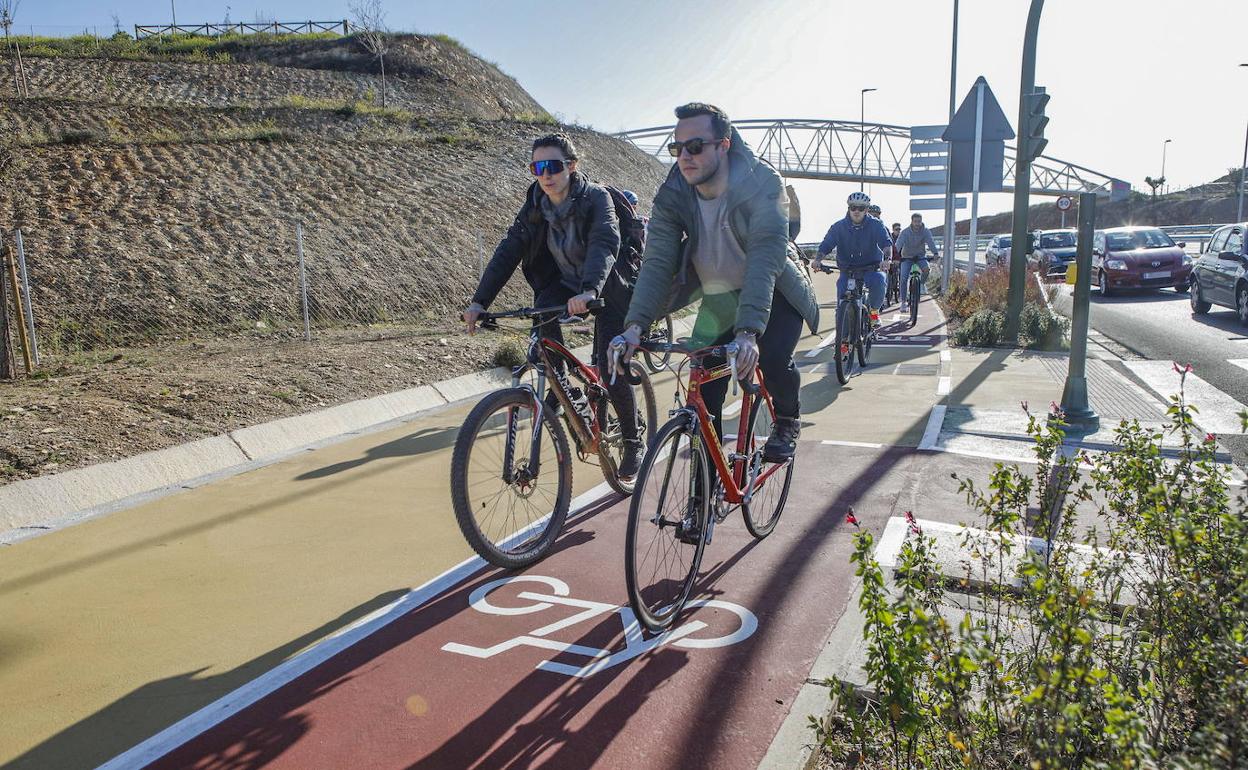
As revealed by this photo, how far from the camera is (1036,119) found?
9.65m

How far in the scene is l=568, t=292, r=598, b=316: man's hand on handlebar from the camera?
4453 mm

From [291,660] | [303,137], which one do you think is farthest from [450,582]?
[303,137]

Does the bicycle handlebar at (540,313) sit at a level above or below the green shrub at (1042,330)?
above

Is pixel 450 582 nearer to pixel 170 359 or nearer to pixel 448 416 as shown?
pixel 448 416

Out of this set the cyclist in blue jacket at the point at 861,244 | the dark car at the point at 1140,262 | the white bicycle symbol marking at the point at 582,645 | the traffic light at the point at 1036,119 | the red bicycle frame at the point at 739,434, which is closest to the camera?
the white bicycle symbol marking at the point at 582,645

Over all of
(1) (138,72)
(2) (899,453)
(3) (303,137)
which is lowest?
(2) (899,453)

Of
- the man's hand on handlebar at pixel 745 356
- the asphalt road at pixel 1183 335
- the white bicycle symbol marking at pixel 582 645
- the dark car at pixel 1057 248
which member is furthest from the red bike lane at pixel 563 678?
the dark car at pixel 1057 248

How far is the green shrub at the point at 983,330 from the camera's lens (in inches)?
479

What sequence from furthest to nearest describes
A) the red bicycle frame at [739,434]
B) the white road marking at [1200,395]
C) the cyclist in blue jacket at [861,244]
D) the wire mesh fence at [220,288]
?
the wire mesh fence at [220,288] → the cyclist in blue jacket at [861,244] → the white road marking at [1200,395] → the red bicycle frame at [739,434]

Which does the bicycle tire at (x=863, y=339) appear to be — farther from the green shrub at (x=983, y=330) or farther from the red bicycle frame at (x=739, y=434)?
the red bicycle frame at (x=739, y=434)

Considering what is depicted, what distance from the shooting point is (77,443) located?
5906mm

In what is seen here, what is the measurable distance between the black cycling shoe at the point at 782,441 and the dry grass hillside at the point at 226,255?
14.3ft

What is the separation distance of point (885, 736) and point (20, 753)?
271 cm

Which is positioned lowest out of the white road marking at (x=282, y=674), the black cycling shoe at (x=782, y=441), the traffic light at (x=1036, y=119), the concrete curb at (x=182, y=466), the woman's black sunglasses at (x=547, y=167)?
the white road marking at (x=282, y=674)
